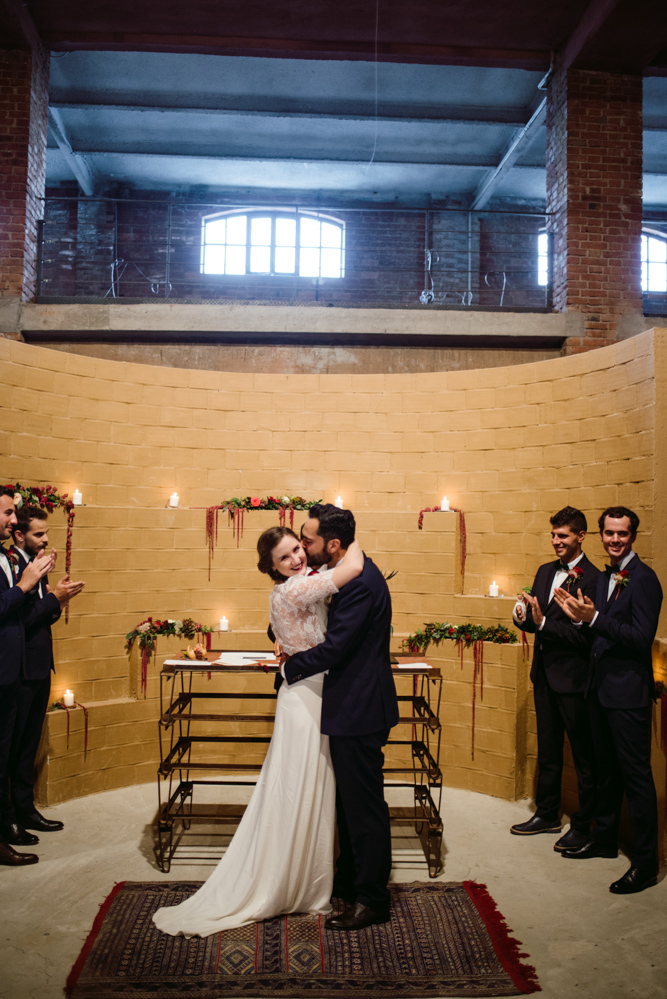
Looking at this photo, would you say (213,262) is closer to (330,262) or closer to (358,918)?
(330,262)

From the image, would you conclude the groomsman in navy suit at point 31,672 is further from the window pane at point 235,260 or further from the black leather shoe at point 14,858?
the window pane at point 235,260

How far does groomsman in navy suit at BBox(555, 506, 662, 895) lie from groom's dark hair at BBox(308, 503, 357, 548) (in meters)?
1.27

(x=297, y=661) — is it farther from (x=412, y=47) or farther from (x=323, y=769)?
(x=412, y=47)

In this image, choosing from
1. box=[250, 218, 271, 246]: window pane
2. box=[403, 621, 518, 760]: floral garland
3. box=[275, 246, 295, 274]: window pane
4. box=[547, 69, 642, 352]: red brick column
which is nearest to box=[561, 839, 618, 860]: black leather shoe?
box=[403, 621, 518, 760]: floral garland

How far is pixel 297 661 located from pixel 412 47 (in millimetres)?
6982

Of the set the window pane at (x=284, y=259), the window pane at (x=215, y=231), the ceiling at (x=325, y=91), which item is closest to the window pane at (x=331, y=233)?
the ceiling at (x=325, y=91)

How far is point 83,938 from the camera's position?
325cm

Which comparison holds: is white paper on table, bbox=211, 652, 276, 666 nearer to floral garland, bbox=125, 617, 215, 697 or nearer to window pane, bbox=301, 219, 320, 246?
floral garland, bbox=125, 617, 215, 697

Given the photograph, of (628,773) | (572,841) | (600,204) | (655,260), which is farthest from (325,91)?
(572,841)

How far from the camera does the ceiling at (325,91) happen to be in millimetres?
7340

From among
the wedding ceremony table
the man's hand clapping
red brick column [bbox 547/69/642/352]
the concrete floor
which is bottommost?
the concrete floor

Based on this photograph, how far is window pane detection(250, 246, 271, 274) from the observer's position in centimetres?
1118

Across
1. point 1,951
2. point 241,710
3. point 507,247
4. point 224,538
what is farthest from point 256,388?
point 507,247

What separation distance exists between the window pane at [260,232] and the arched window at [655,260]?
5.94 metres
